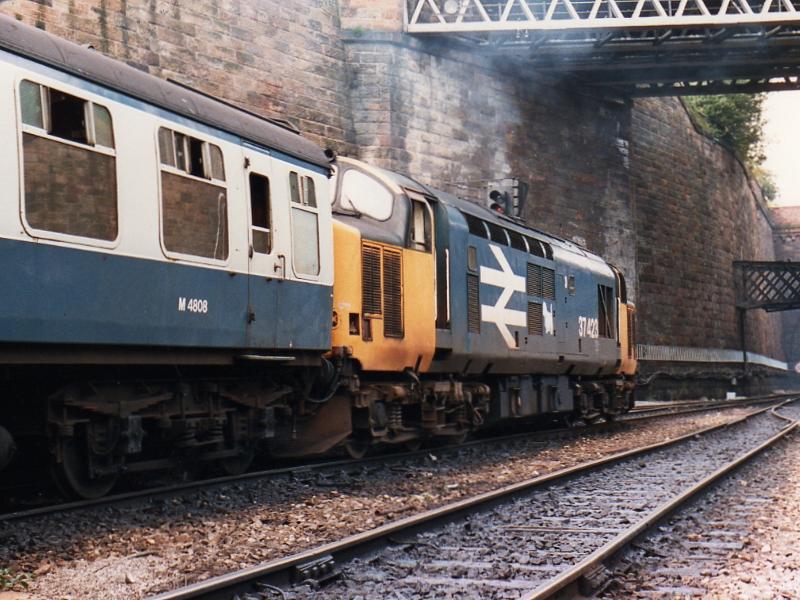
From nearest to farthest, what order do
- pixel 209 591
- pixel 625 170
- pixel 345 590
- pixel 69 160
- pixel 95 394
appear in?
pixel 209 591 → pixel 345 590 → pixel 69 160 → pixel 95 394 → pixel 625 170

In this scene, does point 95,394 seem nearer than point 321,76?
Yes

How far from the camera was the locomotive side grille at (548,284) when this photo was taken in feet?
52.5

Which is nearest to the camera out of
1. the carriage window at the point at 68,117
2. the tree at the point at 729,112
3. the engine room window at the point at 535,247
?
the carriage window at the point at 68,117

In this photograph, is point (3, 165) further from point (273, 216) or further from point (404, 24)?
Answer: point (404, 24)

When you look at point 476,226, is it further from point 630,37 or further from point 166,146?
point 630,37

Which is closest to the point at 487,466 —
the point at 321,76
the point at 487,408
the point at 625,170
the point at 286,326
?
the point at 487,408

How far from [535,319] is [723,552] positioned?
871 centimetres

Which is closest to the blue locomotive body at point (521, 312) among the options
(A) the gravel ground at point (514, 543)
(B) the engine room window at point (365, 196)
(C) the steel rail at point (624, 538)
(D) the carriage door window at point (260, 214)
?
(B) the engine room window at point (365, 196)

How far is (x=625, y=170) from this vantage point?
3462 cm

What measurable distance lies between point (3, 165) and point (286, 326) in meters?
3.52

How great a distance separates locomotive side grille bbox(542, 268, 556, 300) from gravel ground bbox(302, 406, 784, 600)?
15.5 ft

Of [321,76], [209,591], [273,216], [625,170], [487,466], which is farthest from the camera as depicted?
[625,170]

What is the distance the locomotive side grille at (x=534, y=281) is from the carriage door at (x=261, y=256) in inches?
257

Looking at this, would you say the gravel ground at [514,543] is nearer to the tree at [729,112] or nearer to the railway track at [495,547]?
the railway track at [495,547]
